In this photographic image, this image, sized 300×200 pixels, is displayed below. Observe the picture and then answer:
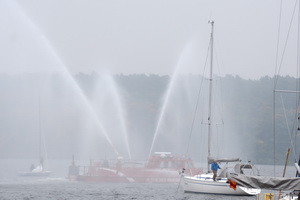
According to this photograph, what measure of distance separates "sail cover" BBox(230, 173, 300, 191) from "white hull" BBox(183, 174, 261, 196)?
62.9 feet

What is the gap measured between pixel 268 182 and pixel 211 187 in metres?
21.8

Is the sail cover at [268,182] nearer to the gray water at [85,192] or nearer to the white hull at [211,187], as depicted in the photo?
the gray water at [85,192]

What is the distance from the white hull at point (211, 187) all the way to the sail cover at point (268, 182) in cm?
1919

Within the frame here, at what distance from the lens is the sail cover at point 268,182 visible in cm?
3259

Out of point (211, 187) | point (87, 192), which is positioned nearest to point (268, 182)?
point (211, 187)

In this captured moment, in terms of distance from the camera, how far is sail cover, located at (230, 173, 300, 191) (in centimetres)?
3259

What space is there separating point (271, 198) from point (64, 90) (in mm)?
68997

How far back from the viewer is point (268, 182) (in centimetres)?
3334

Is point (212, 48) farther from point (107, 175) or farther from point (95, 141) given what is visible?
point (95, 141)

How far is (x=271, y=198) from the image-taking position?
1433 inches

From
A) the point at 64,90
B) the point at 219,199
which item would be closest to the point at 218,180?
the point at 219,199

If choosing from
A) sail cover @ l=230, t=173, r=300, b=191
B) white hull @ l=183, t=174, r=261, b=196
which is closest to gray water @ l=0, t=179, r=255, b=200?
white hull @ l=183, t=174, r=261, b=196

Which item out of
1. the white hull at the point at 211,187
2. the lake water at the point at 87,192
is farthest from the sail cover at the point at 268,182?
the white hull at the point at 211,187

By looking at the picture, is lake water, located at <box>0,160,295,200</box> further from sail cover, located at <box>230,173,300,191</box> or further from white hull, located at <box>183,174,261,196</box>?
sail cover, located at <box>230,173,300,191</box>
